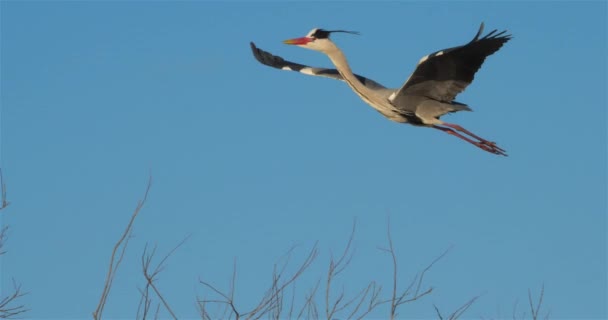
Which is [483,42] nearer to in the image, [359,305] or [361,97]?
[361,97]

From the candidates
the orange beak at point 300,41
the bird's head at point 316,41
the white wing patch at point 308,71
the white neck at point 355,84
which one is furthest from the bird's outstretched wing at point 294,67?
the orange beak at point 300,41

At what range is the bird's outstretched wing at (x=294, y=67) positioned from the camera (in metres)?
14.4

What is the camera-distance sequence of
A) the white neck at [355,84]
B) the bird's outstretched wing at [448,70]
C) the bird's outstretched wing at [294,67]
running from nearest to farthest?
the bird's outstretched wing at [448,70]
the white neck at [355,84]
the bird's outstretched wing at [294,67]

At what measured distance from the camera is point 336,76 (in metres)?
15.0

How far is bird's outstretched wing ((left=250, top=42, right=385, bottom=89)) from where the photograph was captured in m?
14.4

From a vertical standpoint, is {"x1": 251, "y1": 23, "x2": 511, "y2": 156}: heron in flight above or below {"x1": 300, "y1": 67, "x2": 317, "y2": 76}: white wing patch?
below

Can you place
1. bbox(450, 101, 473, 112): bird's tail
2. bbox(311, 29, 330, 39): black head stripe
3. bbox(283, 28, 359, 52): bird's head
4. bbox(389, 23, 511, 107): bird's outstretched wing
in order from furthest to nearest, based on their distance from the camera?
bbox(311, 29, 330, 39): black head stripe → bbox(283, 28, 359, 52): bird's head → bbox(450, 101, 473, 112): bird's tail → bbox(389, 23, 511, 107): bird's outstretched wing

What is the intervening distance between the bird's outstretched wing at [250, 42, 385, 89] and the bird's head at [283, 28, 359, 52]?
28.3 inches

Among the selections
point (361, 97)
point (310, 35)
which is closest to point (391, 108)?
point (361, 97)

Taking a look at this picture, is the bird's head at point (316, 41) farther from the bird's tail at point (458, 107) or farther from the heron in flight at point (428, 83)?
the bird's tail at point (458, 107)

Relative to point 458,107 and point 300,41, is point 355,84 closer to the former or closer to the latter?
point 300,41

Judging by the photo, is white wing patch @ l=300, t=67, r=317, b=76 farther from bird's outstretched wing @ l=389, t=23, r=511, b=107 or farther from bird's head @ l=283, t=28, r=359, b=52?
bird's outstretched wing @ l=389, t=23, r=511, b=107

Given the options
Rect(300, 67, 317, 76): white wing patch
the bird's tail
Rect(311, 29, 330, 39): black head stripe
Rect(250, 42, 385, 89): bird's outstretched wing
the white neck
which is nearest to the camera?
the bird's tail

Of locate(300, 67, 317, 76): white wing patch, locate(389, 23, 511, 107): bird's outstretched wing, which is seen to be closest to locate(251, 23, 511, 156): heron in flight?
locate(389, 23, 511, 107): bird's outstretched wing
